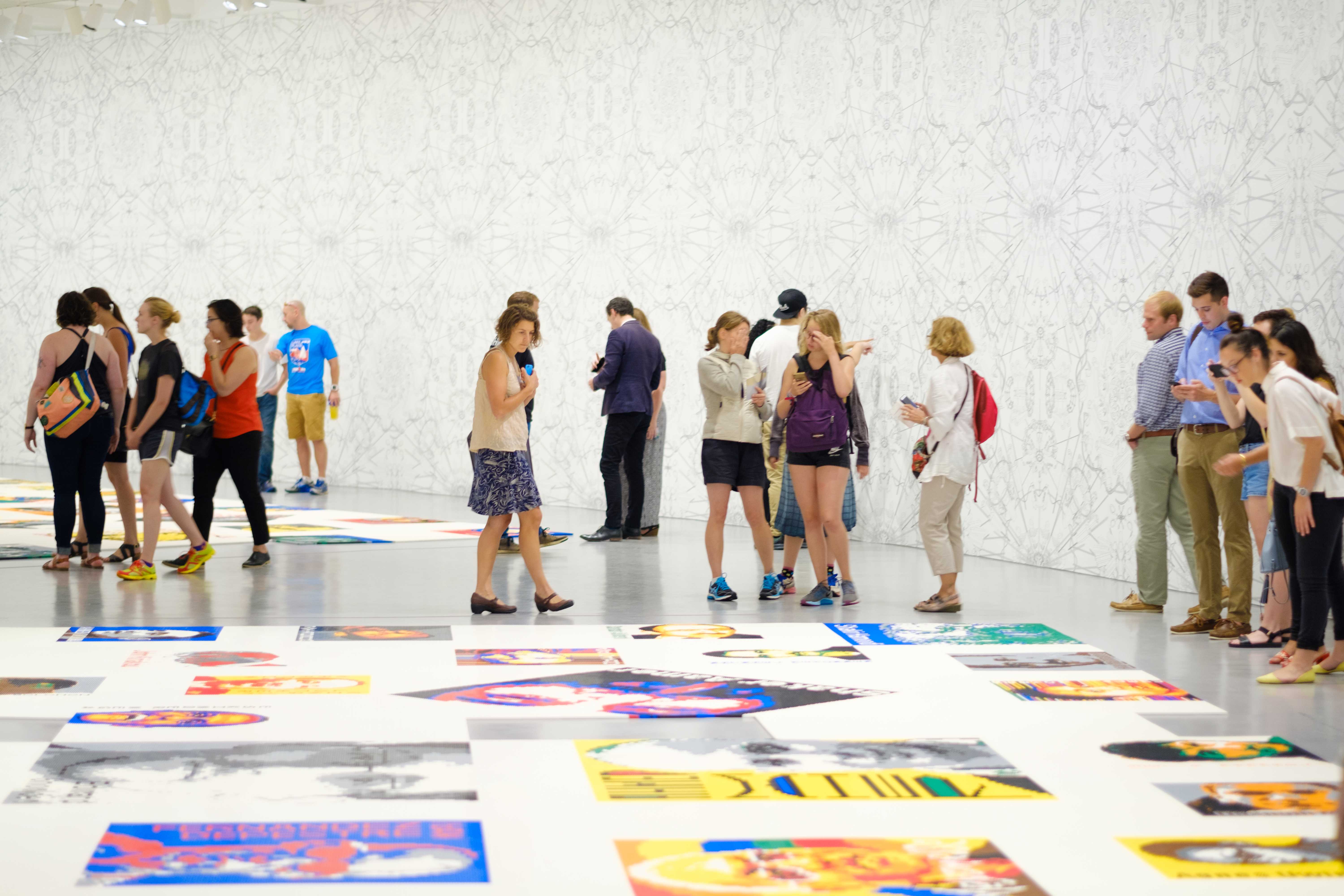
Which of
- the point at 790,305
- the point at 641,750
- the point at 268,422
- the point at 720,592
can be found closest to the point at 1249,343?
the point at 641,750

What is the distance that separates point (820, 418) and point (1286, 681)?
241 cm

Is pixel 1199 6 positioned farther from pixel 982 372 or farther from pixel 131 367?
pixel 131 367

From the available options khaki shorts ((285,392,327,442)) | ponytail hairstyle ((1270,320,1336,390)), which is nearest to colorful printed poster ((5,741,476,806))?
ponytail hairstyle ((1270,320,1336,390))

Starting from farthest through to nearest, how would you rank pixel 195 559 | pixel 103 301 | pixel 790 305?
pixel 790 305 < pixel 103 301 < pixel 195 559

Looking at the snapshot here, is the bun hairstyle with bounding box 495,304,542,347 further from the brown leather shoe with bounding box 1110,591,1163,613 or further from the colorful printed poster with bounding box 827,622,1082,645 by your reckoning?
the brown leather shoe with bounding box 1110,591,1163,613

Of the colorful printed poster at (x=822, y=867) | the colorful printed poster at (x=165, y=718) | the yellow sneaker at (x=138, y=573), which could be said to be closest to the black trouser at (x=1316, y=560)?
the colorful printed poster at (x=822, y=867)

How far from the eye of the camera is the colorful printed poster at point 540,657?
5.32m

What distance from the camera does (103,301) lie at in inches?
305

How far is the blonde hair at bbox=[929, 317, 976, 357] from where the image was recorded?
6.63 metres

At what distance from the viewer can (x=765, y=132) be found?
418 inches

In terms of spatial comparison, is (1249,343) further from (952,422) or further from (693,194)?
(693,194)

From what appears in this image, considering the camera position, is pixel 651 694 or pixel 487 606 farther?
pixel 487 606

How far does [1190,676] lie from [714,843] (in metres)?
2.71

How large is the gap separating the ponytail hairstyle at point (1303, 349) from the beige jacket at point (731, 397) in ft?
8.18
